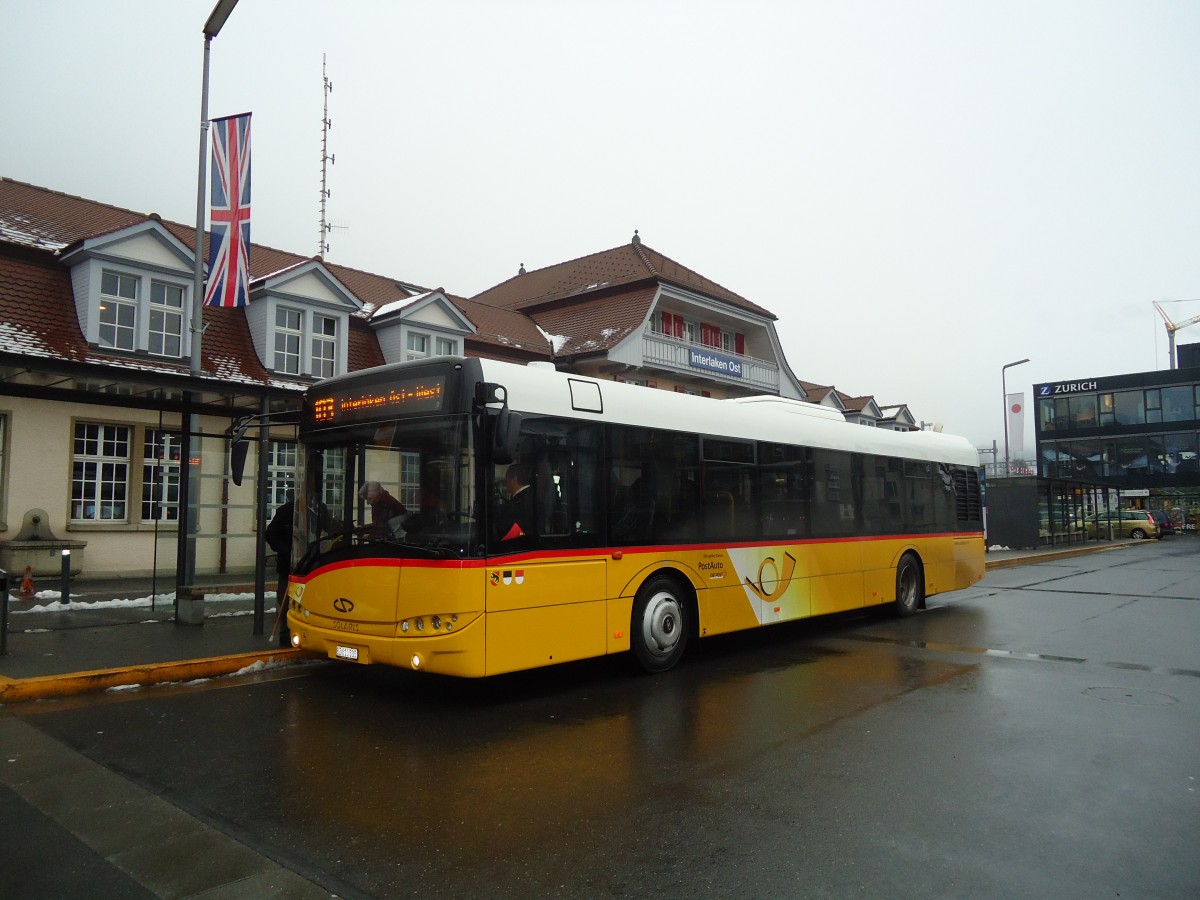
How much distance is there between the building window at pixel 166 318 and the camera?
1791 cm

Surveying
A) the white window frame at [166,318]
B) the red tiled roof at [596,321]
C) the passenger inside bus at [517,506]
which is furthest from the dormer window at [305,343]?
the passenger inside bus at [517,506]

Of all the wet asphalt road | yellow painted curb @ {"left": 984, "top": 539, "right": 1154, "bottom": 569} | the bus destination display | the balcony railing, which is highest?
the balcony railing

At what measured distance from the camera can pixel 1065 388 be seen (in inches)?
2625

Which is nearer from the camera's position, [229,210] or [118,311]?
[229,210]

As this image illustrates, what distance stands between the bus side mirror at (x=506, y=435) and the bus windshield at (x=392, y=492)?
0.32 meters

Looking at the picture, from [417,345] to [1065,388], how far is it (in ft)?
200

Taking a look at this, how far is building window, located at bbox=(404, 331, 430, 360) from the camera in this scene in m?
22.7

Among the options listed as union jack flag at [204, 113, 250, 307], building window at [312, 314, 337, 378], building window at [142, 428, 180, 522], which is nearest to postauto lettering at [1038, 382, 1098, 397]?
building window at [312, 314, 337, 378]

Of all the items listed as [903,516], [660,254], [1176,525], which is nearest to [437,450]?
[903,516]

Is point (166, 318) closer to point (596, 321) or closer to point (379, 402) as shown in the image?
point (379, 402)

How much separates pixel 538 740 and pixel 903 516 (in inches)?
344

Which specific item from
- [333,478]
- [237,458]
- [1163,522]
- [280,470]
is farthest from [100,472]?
[1163,522]

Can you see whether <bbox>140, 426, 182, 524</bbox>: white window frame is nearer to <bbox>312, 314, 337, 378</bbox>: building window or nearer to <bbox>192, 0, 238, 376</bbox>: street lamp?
<bbox>312, 314, 337, 378</bbox>: building window

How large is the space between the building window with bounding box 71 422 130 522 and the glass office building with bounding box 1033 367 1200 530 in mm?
58765
